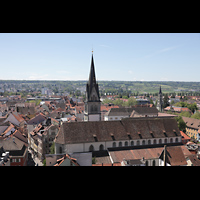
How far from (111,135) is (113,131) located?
0.56 meters

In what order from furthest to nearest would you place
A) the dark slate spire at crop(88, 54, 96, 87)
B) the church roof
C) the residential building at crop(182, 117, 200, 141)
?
the residential building at crop(182, 117, 200, 141) < the dark slate spire at crop(88, 54, 96, 87) < the church roof

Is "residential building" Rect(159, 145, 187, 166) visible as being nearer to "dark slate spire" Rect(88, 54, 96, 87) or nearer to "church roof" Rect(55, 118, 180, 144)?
"church roof" Rect(55, 118, 180, 144)

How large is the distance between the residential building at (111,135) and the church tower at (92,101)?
5913 mm

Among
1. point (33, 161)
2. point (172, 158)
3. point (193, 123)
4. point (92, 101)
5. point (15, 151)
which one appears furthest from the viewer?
point (193, 123)

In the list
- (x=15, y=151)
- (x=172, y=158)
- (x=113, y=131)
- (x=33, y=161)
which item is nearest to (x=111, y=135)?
(x=113, y=131)

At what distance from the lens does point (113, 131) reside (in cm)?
2139

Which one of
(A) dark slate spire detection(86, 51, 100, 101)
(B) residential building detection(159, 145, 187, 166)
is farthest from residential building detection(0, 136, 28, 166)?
(B) residential building detection(159, 145, 187, 166)

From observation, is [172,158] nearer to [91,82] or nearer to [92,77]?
[91,82]

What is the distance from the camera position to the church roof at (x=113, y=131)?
2000 cm

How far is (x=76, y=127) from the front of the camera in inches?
808

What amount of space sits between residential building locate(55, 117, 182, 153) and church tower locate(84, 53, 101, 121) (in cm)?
591

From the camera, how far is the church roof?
20000 millimetres
